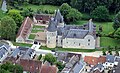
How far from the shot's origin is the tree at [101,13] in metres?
83.4

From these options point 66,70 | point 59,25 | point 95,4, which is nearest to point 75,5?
point 95,4

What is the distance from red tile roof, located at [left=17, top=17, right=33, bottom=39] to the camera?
7440 cm

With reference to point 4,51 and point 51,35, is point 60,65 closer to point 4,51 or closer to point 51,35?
point 51,35

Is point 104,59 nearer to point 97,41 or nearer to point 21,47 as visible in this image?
point 97,41

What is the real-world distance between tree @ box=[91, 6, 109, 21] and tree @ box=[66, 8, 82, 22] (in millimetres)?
3433

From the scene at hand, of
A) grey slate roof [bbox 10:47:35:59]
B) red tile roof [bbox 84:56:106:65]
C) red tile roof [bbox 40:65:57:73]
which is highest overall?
grey slate roof [bbox 10:47:35:59]

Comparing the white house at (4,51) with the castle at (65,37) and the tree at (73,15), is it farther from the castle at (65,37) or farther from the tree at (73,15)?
the tree at (73,15)

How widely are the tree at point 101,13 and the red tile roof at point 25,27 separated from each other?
13673 mm

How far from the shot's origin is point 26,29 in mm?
76438

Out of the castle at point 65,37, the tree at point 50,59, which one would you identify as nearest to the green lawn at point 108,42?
the castle at point 65,37

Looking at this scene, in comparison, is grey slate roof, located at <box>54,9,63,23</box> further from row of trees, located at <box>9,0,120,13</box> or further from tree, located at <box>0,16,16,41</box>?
row of trees, located at <box>9,0,120,13</box>

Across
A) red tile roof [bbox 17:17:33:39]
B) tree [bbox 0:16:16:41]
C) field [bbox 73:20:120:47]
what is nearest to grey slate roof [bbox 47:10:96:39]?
field [bbox 73:20:120:47]

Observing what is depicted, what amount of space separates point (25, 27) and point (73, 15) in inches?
429

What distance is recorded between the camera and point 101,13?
83750 mm
